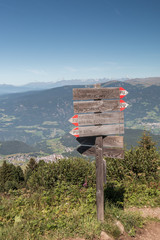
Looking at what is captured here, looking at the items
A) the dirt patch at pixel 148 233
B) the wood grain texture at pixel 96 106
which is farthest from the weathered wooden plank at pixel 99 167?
the dirt patch at pixel 148 233

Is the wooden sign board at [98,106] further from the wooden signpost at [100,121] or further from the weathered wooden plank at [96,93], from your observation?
the weathered wooden plank at [96,93]

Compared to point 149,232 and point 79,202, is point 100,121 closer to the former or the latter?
point 149,232

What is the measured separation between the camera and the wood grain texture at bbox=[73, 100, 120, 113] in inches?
218

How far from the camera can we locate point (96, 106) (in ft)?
18.5

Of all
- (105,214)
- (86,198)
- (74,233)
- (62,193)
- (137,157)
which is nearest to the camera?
(74,233)

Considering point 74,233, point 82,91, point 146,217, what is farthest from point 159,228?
point 82,91

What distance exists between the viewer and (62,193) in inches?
350

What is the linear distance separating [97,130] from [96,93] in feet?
3.72

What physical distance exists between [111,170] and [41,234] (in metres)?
6.24

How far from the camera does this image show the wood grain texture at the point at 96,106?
5.55m

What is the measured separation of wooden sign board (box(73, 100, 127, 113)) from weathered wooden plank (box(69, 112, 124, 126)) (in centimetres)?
15

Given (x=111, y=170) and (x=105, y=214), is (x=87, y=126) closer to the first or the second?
(x=105, y=214)

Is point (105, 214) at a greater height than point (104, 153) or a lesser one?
lesser

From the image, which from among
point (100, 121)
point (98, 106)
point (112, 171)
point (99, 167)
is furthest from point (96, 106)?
point (112, 171)
